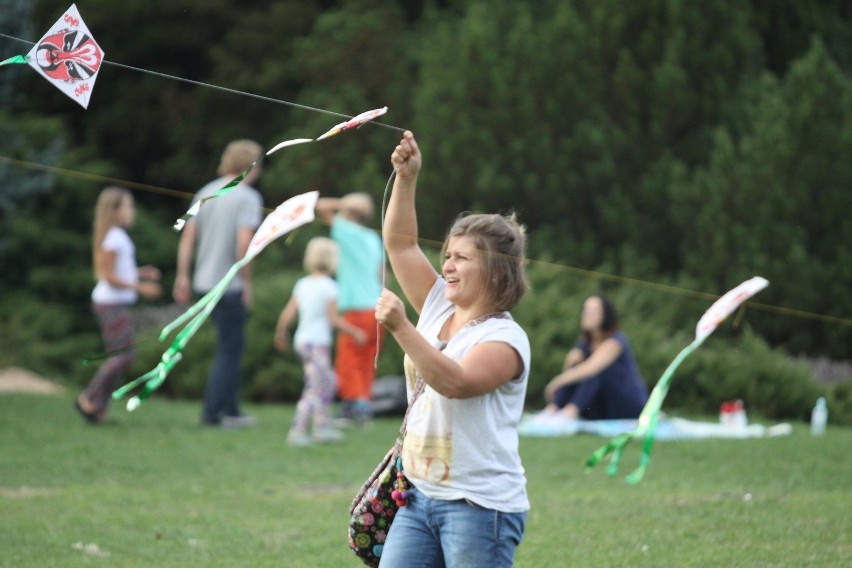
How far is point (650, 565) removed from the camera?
5.29 m

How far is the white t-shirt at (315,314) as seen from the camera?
939 cm

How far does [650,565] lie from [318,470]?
3196mm

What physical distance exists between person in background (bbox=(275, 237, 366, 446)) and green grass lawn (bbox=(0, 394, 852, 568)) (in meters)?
0.26

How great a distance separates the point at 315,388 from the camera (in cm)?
923

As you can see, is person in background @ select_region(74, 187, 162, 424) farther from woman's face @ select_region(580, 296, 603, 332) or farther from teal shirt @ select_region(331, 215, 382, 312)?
woman's face @ select_region(580, 296, 603, 332)

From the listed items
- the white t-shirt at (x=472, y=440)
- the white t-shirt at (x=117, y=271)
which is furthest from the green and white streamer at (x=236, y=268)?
the white t-shirt at (x=117, y=271)

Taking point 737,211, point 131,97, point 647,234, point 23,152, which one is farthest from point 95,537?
point 131,97

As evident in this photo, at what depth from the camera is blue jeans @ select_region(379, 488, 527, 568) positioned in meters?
3.53

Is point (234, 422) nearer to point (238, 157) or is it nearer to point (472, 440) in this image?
point (238, 157)

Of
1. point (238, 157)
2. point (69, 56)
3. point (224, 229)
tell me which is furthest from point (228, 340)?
point (69, 56)

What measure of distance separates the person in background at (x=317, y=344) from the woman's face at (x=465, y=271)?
5.58 m

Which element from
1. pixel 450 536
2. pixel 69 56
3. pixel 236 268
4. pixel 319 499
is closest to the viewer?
pixel 450 536

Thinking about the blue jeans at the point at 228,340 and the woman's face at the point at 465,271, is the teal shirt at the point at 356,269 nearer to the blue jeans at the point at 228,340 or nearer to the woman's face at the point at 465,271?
the blue jeans at the point at 228,340

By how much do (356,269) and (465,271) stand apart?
21.1 ft
